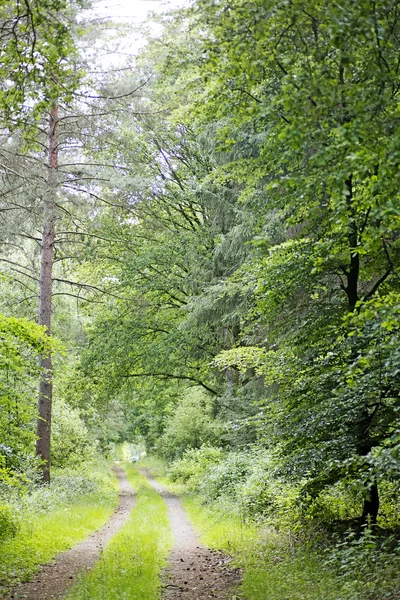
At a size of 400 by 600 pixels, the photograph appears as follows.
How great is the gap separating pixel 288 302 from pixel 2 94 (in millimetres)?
5446

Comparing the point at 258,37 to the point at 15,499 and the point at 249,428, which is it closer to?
the point at 15,499

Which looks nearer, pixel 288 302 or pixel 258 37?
pixel 258 37

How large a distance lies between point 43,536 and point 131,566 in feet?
8.95

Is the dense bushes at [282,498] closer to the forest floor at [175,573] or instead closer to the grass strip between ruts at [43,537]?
the forest floor at [175,573]

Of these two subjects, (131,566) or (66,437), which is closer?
(131,566)

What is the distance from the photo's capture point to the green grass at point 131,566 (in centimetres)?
721

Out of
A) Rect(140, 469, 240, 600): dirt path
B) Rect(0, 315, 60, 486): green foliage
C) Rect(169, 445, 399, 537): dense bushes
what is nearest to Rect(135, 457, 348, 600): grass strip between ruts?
Rect(140, 469, 240, 600): dirt path

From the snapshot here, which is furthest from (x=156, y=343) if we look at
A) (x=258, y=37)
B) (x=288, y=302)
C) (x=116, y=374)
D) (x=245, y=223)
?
(x=258, y=37)

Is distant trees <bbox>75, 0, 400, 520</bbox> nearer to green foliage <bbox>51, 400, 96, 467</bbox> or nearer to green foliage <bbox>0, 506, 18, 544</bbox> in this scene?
green foliage <bbox>0, 506, 18, 544</bbox>

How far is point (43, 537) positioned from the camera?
1072cm

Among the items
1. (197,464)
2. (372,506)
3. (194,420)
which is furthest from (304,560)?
(194,420)

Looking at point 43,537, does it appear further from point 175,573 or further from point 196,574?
point 196,574

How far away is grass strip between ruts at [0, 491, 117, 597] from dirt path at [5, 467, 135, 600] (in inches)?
5.9

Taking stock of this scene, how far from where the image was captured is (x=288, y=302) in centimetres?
982
